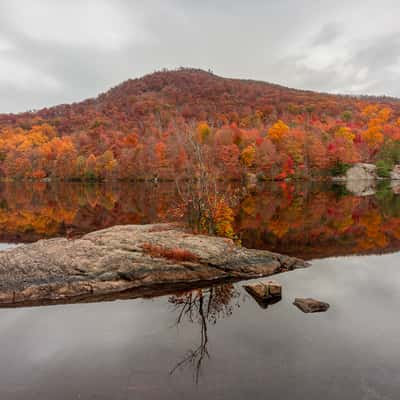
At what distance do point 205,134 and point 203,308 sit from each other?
78.5 metres

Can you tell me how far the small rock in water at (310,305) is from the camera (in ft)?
32.0

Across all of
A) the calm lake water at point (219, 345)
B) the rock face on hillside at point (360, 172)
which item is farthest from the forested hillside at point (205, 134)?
the calm lake water at point (219, 345)

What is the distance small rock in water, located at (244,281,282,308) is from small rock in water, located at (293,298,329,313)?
69cm

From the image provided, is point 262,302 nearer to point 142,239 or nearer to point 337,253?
point 142,239

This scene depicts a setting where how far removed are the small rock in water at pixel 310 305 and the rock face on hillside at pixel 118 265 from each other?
284 centimetres

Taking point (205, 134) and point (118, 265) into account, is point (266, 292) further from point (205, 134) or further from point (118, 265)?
point (205, 134)

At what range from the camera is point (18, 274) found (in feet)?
37.4

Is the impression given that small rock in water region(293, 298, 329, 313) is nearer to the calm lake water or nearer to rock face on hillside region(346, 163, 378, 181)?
the calm lake water

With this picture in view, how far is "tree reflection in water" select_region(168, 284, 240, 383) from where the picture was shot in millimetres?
7508

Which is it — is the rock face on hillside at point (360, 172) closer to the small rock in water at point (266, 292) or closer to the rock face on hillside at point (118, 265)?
the rock face on hillside at point (118, 265)

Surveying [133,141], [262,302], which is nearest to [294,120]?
[133,141]

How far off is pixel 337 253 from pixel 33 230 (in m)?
20.8

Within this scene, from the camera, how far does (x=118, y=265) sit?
1211 centimetres

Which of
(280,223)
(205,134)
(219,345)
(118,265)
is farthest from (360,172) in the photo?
(219,345)
